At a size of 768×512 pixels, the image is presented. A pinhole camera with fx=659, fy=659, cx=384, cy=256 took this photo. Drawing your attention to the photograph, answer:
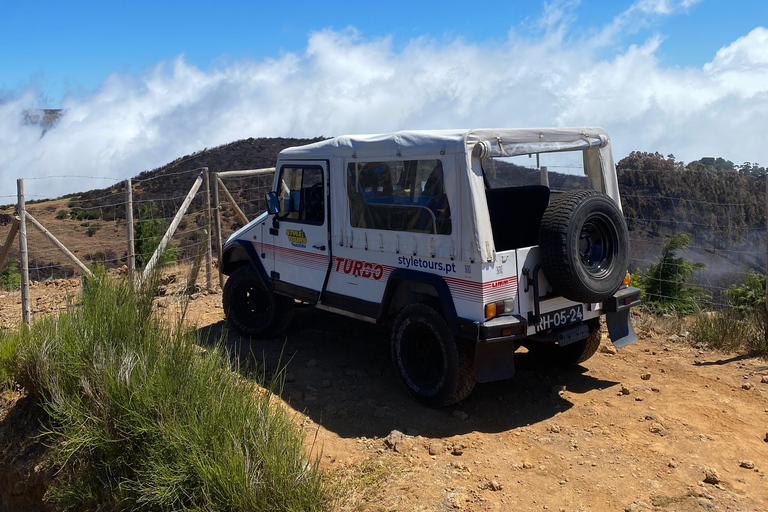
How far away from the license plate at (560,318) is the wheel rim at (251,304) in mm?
3436

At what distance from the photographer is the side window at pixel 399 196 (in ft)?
17.5

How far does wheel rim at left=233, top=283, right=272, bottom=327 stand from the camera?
768cm

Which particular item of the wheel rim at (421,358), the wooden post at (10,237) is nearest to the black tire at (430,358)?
the wheel rim at (421,358)

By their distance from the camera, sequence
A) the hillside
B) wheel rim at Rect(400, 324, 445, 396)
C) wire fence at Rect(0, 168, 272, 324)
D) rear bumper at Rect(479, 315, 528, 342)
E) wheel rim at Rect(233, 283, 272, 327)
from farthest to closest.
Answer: wire fence at Rect(0, 168, 272, 324) → the hillside → wheel rim at Rect(233, 283, 272, 327) → wheel rim at Rect(400, 324, 445, 396) → rear bumper at Rect(479, 315, 528, 342)

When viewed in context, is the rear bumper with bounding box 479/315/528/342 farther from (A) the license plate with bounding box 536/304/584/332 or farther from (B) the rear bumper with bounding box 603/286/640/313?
(B) the rear bumper with bounding box 603/286/640/313

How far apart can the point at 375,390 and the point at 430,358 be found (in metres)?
0.68

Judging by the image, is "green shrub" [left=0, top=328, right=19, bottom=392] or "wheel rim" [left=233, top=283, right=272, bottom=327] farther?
"wheel rim" [left=233, top=283, right=272, bottom=327]

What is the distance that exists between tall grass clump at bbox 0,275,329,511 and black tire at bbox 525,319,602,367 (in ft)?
9.67

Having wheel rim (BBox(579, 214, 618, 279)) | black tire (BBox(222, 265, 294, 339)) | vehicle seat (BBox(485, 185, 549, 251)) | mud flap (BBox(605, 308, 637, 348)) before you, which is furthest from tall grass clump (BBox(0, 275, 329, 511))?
mud flap (BBox(605, 308, 637, 348))

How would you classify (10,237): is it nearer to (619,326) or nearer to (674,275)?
(619,326)

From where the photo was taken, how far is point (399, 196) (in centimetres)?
570

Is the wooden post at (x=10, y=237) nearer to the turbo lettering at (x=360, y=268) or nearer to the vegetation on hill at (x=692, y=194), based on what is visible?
the turbo lettering at (x=360, y=268)

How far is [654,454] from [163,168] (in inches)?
1865

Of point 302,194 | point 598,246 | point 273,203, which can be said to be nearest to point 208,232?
point 273,203
